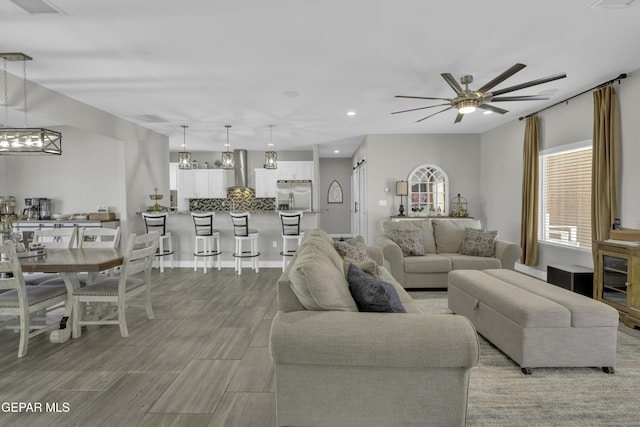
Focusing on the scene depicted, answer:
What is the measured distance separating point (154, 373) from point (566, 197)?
19.3 ft

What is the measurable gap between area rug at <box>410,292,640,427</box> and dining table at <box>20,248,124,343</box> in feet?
10.1

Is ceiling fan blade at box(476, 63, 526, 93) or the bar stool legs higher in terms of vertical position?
ceiling fan blade at box(476, 63, 526, 93)

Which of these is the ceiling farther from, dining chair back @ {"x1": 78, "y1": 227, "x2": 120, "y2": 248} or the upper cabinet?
the upper cabinet

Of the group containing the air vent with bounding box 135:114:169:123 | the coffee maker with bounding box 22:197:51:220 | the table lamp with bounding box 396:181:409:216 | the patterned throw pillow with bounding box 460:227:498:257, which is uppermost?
the air vent with bounding box 135:114:169:123

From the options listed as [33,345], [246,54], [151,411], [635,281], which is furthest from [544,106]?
[33,345]

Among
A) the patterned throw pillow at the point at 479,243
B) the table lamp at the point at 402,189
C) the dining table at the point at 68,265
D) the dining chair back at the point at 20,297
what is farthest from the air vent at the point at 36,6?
the table lamp at the point at 402,189

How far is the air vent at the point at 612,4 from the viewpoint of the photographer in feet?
8.54

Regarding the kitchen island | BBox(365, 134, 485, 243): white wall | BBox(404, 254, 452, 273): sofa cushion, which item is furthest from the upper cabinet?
BBox(404, 254, 452, 273): sofa cushion

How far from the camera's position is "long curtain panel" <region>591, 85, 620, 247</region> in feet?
13.5

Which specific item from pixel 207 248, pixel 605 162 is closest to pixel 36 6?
pixel 207 248

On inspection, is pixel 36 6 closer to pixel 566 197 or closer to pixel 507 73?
pixel 507 73

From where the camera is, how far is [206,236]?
19.5ft

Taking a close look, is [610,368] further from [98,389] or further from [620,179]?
[98,389]

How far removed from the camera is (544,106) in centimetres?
545
